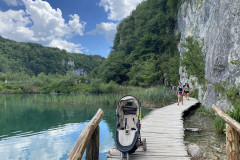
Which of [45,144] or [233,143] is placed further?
[45,144]

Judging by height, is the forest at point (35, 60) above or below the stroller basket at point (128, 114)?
above

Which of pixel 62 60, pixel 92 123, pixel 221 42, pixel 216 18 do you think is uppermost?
pixel 62 60

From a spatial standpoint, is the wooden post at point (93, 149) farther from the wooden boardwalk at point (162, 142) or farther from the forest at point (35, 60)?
the forest at point (35, 60)

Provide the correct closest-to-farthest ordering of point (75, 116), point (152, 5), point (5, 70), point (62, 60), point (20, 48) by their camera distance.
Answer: point (75, 116) → point (152, 5) → point (5, 70) → point (20, 48) → point (62, 60)

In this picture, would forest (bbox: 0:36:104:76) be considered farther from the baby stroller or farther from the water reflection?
the baby stroller

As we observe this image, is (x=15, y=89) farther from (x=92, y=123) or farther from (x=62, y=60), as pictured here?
(x=62, y=60)

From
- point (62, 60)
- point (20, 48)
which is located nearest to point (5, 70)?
point (20, 48)

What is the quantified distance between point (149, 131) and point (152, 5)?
44441mm

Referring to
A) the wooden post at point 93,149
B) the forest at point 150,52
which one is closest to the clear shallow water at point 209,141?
the wooden post at point 93,149

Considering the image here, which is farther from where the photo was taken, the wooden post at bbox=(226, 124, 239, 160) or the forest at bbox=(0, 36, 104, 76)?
the forest at bbox=(0, 36, 104, 76)

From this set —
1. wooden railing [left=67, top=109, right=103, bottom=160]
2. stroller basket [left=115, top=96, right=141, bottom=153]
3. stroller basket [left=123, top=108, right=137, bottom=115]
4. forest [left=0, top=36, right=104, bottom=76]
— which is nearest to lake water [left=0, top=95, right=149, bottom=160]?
stroller basket [left=115, top=96, right=141, bottom=153]

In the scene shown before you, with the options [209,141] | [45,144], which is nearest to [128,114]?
[209,141]

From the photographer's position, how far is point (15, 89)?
45906mm

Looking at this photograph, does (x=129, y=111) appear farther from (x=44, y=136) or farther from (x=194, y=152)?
(x=44, y=136)
